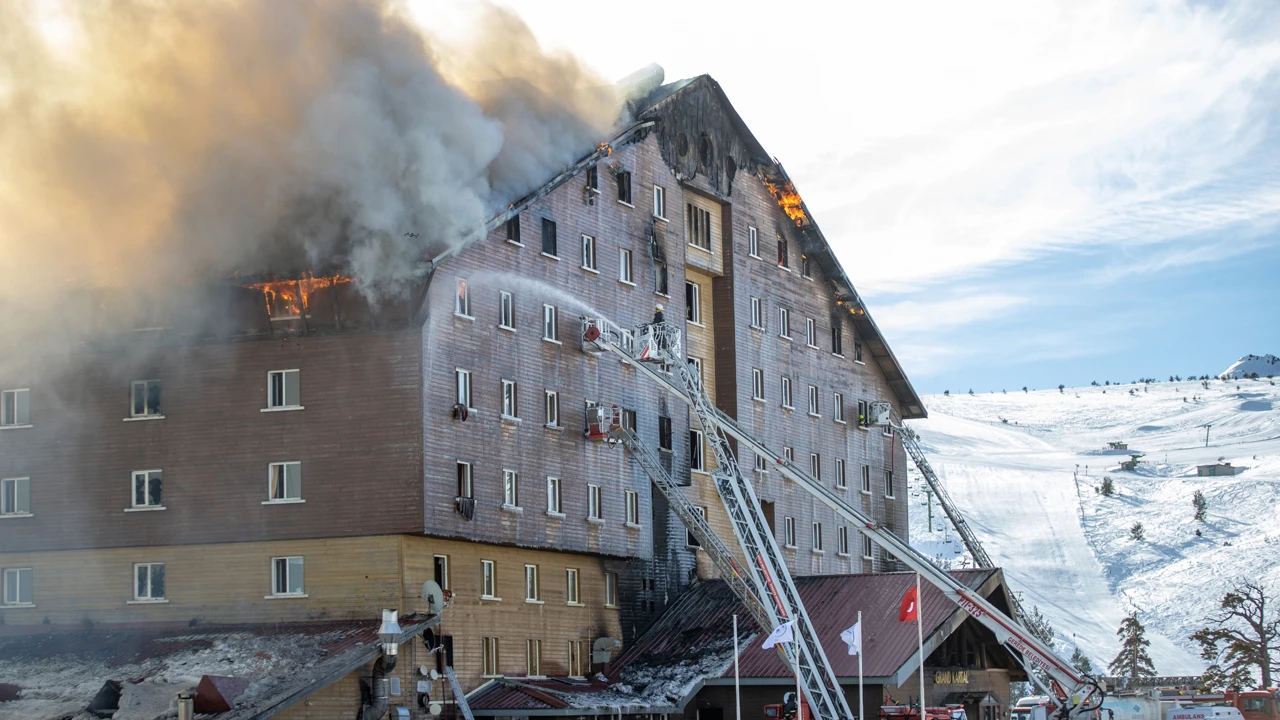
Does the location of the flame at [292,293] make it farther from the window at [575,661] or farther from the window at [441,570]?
the window at [575,661]

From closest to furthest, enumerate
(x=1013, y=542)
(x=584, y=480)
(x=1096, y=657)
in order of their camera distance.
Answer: (x=584, y=480) → (x=1096, y=657) → (x=1013, y=542)

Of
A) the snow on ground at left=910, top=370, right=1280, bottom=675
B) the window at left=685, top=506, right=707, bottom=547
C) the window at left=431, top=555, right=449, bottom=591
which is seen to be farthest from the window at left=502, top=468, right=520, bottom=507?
the snow on ground at left=910, top=370, right=1280, bottom=675

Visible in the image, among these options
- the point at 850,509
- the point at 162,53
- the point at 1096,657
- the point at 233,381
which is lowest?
the point at 1096,657

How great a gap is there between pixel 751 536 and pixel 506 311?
462 inches

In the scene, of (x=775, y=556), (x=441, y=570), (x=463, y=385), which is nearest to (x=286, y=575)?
(x=441, y=570)

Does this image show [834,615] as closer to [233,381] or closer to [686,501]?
[686,501]

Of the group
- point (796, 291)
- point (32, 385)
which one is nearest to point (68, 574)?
point (32, 385)

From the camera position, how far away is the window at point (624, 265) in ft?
204

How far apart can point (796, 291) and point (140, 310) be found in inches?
1282

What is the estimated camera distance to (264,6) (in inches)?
2061

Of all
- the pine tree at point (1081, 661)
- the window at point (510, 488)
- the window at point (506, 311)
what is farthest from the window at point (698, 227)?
the pine tree at point (1081, 661)

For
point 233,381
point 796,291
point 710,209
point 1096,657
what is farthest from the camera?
point 1096,657

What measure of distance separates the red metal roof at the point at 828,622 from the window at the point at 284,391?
53.6ft

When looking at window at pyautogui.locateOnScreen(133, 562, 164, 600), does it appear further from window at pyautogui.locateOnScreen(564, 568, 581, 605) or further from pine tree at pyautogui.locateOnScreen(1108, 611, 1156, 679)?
pine tree at pyautogui.locateOnScreen(1108, 611, 1156, 679)
